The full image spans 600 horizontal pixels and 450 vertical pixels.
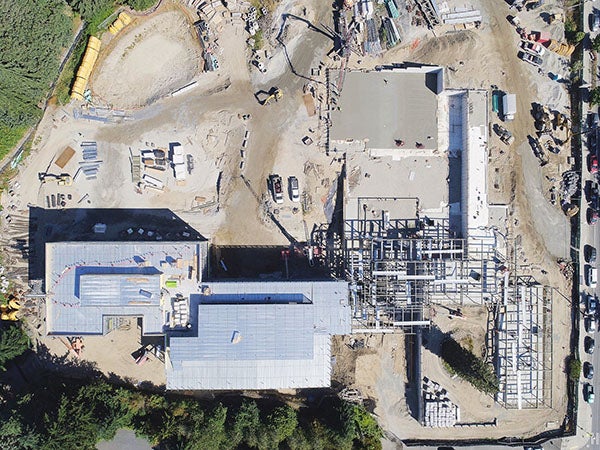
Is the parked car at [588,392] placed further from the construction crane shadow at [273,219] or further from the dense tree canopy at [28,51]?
the dense tree canopy at [28,51]

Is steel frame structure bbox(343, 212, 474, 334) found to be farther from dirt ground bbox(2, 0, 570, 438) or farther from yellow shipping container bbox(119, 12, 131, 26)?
yellow shipping container bbox(119, 12, 131, 26)

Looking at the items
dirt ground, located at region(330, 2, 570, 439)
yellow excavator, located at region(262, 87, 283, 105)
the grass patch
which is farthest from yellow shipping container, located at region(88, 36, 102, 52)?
the grass patch

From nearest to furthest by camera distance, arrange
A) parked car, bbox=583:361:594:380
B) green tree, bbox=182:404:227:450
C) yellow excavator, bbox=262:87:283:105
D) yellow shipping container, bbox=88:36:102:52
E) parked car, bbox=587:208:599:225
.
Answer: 1. green tree, bbox=182:404:227:450
2. yellow shipping container, bbox=88:36:102:52
3. yellow excavator, bbox=262:87:283:105
4. parked car, bbox=587:208:599:225
5. parked car, bbox=583:361:594:380

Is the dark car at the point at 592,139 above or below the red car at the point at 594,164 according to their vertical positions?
above

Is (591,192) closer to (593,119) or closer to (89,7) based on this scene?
(593,119)

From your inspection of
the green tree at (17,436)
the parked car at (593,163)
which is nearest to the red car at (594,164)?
the parked car at (593,163)

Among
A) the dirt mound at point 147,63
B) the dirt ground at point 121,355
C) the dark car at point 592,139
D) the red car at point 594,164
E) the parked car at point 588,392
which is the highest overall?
the dirt mound at point 147,63
